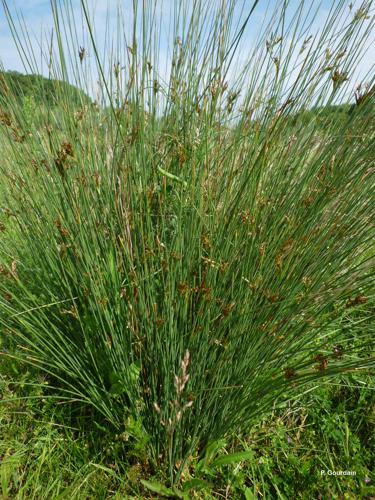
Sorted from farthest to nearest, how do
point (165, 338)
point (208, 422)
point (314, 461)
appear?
point (314, 461)
point (208, 422)
point (165, 338)

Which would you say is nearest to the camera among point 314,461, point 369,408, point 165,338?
point 165,338

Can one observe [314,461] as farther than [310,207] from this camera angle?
Yes

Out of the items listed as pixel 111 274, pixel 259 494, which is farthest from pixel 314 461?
pixel 111 274

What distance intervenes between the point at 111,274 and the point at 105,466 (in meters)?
0.66

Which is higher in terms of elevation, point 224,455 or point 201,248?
point 201,248

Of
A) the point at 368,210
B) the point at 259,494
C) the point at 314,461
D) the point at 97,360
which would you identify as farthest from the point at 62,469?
the point at 368,210

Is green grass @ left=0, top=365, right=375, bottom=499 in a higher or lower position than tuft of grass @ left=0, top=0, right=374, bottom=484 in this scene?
lower

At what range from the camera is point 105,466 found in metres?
1.30

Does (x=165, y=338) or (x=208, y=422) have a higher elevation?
(x=165, y=338)

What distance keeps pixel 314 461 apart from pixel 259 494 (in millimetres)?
240

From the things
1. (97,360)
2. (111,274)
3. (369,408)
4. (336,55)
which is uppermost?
(336,55)

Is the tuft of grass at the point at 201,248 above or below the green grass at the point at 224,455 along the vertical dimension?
above

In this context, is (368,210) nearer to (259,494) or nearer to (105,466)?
(259,494)

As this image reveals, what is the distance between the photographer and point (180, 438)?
1.17 metres
